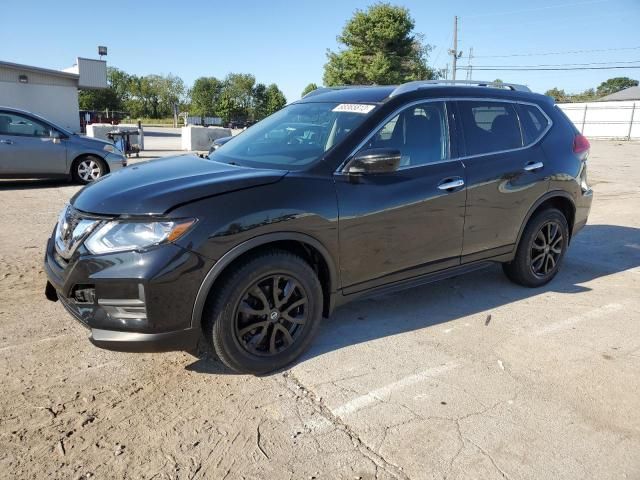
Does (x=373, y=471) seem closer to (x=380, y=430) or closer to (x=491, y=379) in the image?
(x=380, y=430)

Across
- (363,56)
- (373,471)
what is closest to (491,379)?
(373,471)

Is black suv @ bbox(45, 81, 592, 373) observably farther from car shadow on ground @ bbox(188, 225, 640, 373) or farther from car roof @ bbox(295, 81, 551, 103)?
car shadow on ground @ bbox(188, 225, 640, 373)

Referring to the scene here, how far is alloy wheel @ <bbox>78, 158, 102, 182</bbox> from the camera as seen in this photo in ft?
35.4

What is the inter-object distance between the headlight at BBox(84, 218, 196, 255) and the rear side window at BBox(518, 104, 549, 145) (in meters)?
3.28

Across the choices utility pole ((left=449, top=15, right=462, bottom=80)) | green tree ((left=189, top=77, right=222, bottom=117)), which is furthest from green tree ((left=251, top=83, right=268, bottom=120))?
utility pole ((left=449, top=15, right=462, bottom=80))

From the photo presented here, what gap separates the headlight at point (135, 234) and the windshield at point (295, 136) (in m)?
0.93

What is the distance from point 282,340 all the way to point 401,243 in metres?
1.10

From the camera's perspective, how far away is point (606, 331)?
4086mm

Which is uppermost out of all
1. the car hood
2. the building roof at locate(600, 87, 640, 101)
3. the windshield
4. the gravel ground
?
the building roof at locate(600, 87, 640, 101)

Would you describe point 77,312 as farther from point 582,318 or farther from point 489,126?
point 582,318

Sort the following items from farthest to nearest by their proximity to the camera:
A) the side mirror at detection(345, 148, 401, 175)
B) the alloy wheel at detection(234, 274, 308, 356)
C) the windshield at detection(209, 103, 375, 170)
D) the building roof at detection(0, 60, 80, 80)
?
the building roof at detection(0, 60, 80, 80), the windshield at detection(209, 103, 375, 170), the side mirror at detection(345, 148, 401, 175), the alloy wheel at detection(234, 274, 308, 356)

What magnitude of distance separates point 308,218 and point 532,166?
244 cm

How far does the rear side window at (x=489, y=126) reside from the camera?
4238mm

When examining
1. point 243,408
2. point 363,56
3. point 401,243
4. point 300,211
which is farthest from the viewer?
point 363,56
